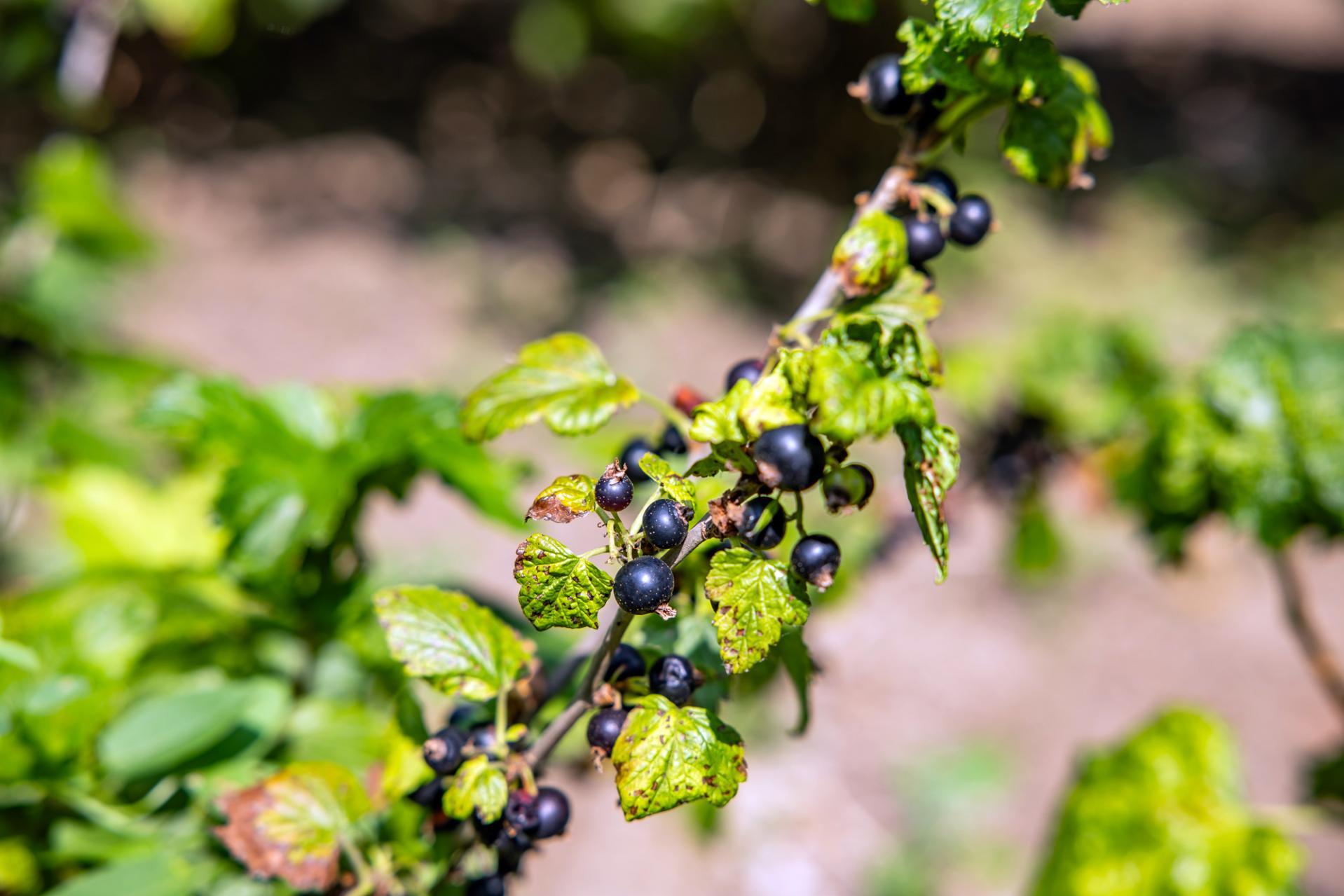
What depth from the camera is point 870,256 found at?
2.26ft

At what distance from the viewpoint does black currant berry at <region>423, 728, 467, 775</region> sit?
71 centimetres

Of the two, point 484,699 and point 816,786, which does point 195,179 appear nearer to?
point 816,786

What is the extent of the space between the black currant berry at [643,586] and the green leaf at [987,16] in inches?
14.8

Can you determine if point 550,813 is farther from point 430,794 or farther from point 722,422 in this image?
point 722,422

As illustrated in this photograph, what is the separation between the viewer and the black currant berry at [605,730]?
65 cm

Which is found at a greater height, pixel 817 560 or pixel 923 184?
pixel 923 184

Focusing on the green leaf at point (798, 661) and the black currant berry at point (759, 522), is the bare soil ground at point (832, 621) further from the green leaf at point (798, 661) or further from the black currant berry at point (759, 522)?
the black currant berry at point (759, 522)

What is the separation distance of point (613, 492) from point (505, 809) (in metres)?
0.27

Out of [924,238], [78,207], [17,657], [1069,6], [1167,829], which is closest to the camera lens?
[1069,6]

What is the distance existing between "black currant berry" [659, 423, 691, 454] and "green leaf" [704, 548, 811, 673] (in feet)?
0.64

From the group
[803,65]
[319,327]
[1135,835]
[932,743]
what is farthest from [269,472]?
[803,65]

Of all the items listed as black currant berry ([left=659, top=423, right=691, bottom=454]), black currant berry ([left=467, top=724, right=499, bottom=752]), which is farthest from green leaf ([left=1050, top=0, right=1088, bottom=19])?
black currant berry ([left=467, top=724, right=499, bottom=752])

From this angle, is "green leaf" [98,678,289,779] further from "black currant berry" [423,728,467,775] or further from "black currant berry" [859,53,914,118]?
"black currant berry" [859,53,914,118]

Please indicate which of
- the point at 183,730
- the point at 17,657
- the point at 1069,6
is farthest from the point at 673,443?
the point at 17,657
